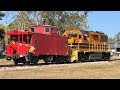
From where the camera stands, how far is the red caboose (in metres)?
29.7

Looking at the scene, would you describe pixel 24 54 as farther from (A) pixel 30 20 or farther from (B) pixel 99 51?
(A) pixel 30 20

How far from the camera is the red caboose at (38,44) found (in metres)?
29.7

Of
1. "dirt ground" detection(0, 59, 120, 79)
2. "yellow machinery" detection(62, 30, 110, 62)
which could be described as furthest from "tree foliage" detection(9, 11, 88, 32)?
"dirt ground" detection(0, 59, 120, 79)

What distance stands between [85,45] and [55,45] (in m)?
5.34

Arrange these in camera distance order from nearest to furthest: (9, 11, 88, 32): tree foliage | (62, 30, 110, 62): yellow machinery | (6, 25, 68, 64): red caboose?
(6, 25, 68, 64): red caboose
(62, 30, 110, 62): yellow machinery
(9, 11, 88, 32): tree foliage

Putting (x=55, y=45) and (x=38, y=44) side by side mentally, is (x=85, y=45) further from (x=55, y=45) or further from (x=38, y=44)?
(x=38, y=44)

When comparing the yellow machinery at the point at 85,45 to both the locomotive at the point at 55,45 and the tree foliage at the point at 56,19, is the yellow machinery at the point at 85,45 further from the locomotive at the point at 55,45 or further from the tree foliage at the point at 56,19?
the tree foliage at the point at 56,19

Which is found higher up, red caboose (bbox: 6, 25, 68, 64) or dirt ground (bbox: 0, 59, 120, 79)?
red caboose (bbox: 6, 25, 68, 64)

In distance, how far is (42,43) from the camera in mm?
31219

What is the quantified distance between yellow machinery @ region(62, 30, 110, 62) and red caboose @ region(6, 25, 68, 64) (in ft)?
7.61

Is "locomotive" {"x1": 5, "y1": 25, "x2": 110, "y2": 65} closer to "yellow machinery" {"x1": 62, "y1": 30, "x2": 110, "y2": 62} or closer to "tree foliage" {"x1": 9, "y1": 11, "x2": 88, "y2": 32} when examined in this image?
"yellow machinery" {"x1": 62, "y1": 30, "x2": 110, "y2": 62}
